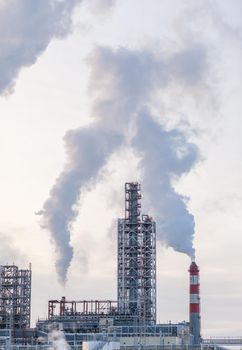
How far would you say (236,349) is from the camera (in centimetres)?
10106

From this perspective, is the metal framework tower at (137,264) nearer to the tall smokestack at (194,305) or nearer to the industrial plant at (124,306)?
the industrial plant at (124,306)

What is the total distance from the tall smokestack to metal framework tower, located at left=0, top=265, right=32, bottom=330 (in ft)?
93.1

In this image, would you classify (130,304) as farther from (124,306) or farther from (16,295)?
(16,295)

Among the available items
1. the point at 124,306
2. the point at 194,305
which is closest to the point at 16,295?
the point at 124,306

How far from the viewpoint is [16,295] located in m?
130

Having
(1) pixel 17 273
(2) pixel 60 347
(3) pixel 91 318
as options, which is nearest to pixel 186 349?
(2) pixel 60 347

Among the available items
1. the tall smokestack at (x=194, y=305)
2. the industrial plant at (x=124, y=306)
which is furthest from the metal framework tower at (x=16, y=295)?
the tall smokestack at (x=194, y=305)

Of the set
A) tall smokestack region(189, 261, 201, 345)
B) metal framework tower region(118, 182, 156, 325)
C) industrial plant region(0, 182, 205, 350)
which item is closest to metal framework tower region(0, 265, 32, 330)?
industrial plant region(0, 182, 205, 350)

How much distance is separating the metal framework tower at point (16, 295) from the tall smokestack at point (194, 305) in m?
28.4

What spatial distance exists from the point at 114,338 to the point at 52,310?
695 inches

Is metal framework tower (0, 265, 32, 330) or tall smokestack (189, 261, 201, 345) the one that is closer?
Result: tall smokestack (189, 261, 201, 345)

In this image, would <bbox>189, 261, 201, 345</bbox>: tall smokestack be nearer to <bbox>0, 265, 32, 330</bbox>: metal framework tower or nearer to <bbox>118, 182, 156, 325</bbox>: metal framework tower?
<bbox>118, 182, 156, 325</bbox>: metal framework tower

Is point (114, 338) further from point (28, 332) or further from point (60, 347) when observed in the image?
point (60, 347)

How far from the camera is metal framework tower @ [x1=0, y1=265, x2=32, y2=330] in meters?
128
